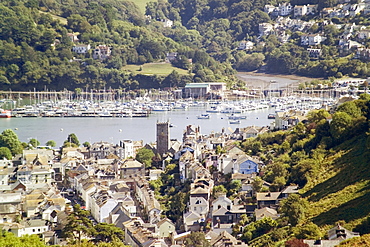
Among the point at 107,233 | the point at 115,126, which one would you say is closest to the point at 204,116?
the point at 115,126

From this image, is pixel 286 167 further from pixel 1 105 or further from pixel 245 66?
pixel 245 66

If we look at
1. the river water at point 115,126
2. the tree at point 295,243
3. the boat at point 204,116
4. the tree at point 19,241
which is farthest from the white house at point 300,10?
the tree at point 295,243

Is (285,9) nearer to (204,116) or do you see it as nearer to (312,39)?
(312,39)

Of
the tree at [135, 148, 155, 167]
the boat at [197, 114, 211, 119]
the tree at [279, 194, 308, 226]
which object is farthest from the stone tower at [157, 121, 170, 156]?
the boat at [197, 114, 211, 119]

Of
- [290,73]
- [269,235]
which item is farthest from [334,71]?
[269,235]

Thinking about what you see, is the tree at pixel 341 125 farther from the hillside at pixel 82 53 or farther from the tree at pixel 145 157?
the hillside at pixel 82 53
